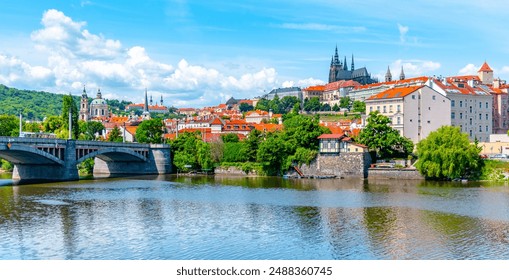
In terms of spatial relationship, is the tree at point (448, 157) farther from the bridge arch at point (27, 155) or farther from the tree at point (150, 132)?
the tree at point (150, 132)

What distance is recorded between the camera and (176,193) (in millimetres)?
50562

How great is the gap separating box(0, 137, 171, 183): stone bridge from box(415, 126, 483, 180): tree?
3299 centimetres

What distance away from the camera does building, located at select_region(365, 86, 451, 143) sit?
7475 cm

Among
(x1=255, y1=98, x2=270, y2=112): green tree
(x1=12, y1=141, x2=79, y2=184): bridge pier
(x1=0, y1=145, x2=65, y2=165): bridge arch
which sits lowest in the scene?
(x1=12, y1=141, x2=79, y2=184): bridge pier

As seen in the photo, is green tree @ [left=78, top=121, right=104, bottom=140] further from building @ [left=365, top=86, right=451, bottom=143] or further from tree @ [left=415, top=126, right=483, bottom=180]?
tree @ [left=415, top=126, right=483, bottom=180]

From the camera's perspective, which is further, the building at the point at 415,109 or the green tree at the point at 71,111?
the green tree at the point at 71,111

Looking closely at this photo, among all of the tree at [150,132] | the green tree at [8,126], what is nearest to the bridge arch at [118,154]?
the tree at [150,132]

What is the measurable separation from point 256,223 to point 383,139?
3838 centimetres

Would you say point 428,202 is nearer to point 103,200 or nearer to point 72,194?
point 103,200

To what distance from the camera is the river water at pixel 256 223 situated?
26.5 m

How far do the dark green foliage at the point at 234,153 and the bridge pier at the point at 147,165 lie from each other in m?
7.80

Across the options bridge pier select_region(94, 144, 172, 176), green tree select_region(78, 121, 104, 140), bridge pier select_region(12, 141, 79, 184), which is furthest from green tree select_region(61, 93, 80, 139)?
green tree select_region(78, 121, 104, 140)

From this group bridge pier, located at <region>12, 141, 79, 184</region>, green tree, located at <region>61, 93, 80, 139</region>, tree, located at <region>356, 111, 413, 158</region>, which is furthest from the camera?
green tree, located at <region>61, 93, 80, 139</region>

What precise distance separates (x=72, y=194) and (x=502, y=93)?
70890mm
